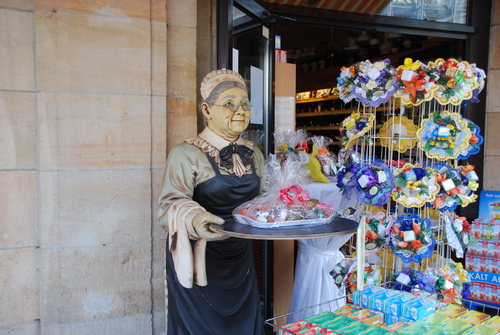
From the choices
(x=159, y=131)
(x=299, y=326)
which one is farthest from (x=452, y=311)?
(x=159, y=131)

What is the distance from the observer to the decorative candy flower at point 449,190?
8.18 ft

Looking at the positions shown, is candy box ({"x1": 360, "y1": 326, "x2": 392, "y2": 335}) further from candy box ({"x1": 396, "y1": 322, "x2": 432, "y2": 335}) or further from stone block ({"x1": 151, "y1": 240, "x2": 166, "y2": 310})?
stone block ({"x1": 151, "y1": 240, "x2": 166, "y2": 310})

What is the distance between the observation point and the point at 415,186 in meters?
2.46

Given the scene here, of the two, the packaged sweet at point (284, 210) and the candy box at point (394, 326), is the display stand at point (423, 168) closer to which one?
the packaged sweet at point (284, 210)

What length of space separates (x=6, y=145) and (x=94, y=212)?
684 millimetres

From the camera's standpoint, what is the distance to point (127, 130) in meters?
2.96

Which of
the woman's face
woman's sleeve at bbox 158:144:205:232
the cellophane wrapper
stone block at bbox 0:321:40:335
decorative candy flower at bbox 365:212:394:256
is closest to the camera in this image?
woman's sleeve at bbox 158:144:205:232

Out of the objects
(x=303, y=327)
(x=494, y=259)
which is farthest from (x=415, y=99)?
(x=494, y=259)

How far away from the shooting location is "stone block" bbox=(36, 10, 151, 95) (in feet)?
9.14

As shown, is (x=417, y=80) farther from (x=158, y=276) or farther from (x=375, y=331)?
(x=158, y=276)

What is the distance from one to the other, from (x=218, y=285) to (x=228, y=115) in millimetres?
853

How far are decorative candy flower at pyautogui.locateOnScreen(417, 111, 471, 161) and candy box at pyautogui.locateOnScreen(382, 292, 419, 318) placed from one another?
0.95 meters

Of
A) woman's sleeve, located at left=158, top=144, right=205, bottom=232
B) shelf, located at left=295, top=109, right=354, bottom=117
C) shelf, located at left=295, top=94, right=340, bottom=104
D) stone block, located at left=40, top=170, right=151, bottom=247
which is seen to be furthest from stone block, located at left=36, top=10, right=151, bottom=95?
shelf, located at left=295, top=94, right=340, bottom=104

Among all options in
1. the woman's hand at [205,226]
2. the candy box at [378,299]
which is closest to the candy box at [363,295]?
the candy box at [378,299]
